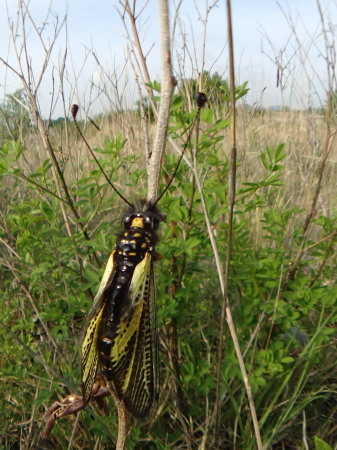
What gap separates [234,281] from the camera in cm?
136

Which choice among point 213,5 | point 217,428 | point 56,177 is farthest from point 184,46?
point 217,428

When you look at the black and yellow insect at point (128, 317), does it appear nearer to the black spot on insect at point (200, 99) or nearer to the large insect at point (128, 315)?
the large insect at point (128, 315)

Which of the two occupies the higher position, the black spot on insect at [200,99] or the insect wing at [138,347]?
the black spot on insect at [200,99]

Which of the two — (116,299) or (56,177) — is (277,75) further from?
(116,299)

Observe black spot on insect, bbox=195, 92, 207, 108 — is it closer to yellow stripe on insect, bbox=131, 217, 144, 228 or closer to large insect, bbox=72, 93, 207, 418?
large insect, bbox=72, 93, 207, 418

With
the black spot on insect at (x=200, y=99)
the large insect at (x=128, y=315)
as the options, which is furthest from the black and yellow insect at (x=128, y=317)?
the black spot on insect at (x=200, y=99)

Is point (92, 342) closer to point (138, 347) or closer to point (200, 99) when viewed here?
point (138, 347)

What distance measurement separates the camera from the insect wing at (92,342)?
0.73 metres

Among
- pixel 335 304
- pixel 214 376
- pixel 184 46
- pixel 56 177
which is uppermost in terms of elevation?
pixel 184 46

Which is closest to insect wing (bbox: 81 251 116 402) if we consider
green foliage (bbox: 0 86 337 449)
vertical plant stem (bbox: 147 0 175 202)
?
vertical plant stem (bbox: 147 0 175 202)

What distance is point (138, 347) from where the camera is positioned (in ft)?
2.58

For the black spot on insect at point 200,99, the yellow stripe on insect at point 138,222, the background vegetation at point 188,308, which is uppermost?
the black spot on insect at point 200,99

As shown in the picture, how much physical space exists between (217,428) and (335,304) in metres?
0.46

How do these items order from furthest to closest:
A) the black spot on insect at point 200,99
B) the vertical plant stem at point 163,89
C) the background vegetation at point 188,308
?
the background vegetation at point 188,308 < the black spot on insect at point 200,99 < the vertical plant stem at point 163,89
